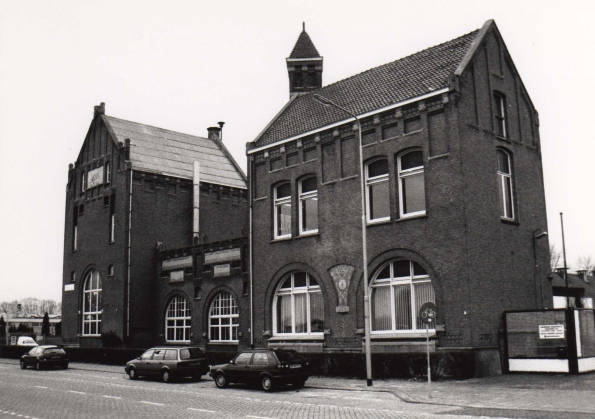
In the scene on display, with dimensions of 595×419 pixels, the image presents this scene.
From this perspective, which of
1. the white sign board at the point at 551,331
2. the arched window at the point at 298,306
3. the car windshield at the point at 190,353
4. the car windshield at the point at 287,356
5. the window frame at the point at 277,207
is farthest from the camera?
the window frame at the point at 277,207

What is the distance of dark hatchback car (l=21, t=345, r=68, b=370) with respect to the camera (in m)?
33.9

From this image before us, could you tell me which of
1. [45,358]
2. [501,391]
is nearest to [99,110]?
[45,358]

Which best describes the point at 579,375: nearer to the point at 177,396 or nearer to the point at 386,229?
the point at 386,229

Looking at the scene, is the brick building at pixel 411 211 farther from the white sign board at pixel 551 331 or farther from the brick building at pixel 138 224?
the brick building at pixel 138 224

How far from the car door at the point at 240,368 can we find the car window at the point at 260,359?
266 millimetres

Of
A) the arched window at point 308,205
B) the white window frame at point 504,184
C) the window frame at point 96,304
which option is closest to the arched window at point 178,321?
the window frame at point 96,304

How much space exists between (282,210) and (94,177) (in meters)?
18.1

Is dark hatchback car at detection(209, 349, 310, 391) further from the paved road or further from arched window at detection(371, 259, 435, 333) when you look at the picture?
arched window at detection(371, 259, 435, 333)

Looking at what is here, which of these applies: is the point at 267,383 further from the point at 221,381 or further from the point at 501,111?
the point at 501,111

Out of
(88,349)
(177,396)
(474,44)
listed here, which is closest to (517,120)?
(474,44)

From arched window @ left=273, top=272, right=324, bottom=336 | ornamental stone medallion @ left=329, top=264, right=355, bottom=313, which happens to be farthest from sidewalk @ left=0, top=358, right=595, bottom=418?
arched window @ left=273, top=272, right=324, bottom=336

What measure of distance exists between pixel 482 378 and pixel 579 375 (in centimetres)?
341

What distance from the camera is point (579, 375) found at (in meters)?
22.7

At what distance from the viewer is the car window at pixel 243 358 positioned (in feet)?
73.1
